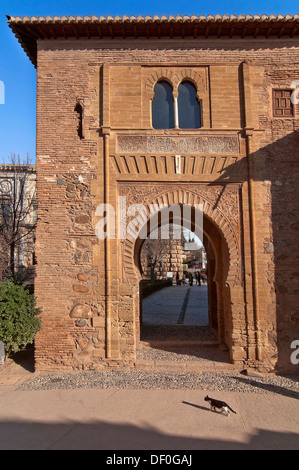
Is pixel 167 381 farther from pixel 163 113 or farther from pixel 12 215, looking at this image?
pixel 12 215

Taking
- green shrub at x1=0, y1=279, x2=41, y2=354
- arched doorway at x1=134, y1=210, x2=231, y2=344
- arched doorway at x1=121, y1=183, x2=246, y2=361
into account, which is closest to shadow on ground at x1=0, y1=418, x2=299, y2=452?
green shrub at x1=0, y1=279, x2=41, y2=354

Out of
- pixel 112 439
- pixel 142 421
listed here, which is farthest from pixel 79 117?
pixel 112 439

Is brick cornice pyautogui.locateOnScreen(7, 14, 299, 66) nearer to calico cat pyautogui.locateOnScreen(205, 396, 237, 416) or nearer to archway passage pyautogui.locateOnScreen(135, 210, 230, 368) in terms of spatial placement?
archway passage pyautogui.locateOnScreen(135, 210, 230, 368)

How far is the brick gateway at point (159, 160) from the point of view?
720cm

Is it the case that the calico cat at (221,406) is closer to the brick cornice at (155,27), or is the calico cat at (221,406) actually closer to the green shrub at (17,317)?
the green shrub at (17,317)

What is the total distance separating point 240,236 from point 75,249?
3646mm

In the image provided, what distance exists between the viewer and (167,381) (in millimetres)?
6504

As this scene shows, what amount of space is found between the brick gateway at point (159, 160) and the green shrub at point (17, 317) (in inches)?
11.0

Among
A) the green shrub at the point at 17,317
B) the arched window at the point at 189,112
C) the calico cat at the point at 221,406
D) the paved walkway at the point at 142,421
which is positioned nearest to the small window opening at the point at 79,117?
the arched window at the point at 189,112

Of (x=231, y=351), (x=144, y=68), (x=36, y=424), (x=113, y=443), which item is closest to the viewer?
(x=113, y=443)

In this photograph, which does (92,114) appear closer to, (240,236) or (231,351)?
(240,236)

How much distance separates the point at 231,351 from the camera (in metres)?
7.28

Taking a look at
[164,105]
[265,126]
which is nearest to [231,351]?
[265,126]

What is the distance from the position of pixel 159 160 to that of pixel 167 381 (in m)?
4.62
